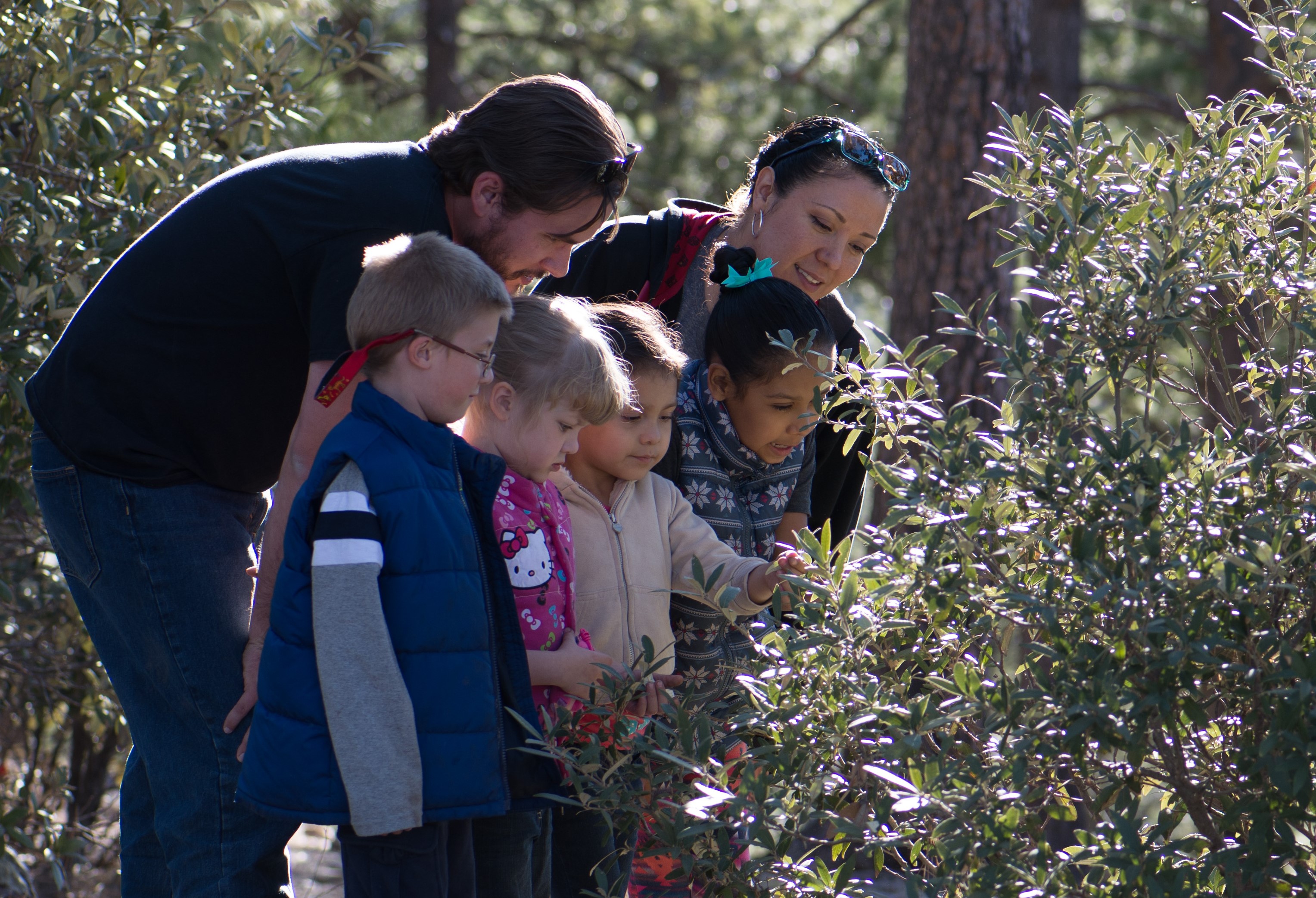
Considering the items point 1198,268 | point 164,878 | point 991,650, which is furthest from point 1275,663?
point 164,878

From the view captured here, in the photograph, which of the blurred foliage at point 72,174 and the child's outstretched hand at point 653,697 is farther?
the blurred foliage at point 72,174

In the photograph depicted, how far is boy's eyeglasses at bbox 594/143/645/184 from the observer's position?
2.09 m

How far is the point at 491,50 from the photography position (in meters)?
10.4

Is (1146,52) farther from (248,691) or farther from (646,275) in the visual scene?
(248,691)

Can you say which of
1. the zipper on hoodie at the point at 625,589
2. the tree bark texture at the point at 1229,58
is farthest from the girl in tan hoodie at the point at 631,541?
the tree bark texture at the point at 1229,58

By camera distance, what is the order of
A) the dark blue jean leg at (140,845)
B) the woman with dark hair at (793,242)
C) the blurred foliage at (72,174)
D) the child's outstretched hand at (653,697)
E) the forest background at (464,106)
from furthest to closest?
the forest background at (464,106) → the blurred foliage at (72,174) → the woman with dark hair at (793,242) → the dark blue jean leg at (140,845) → the child's outstretched hand at (653,697)

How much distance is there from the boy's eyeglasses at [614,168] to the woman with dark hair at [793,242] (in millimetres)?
438

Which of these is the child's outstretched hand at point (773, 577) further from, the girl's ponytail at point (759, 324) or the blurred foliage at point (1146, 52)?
the blurred foliage at point (1146, 52)

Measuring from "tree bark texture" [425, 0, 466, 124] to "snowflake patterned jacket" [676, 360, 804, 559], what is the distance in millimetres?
6497

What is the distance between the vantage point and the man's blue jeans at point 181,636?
1.99 m

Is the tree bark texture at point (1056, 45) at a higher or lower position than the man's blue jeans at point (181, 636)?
higher

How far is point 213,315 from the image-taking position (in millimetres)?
1973

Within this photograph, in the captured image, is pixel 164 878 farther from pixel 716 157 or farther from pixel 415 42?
pixel 415 42

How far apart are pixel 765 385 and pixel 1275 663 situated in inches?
43.8
